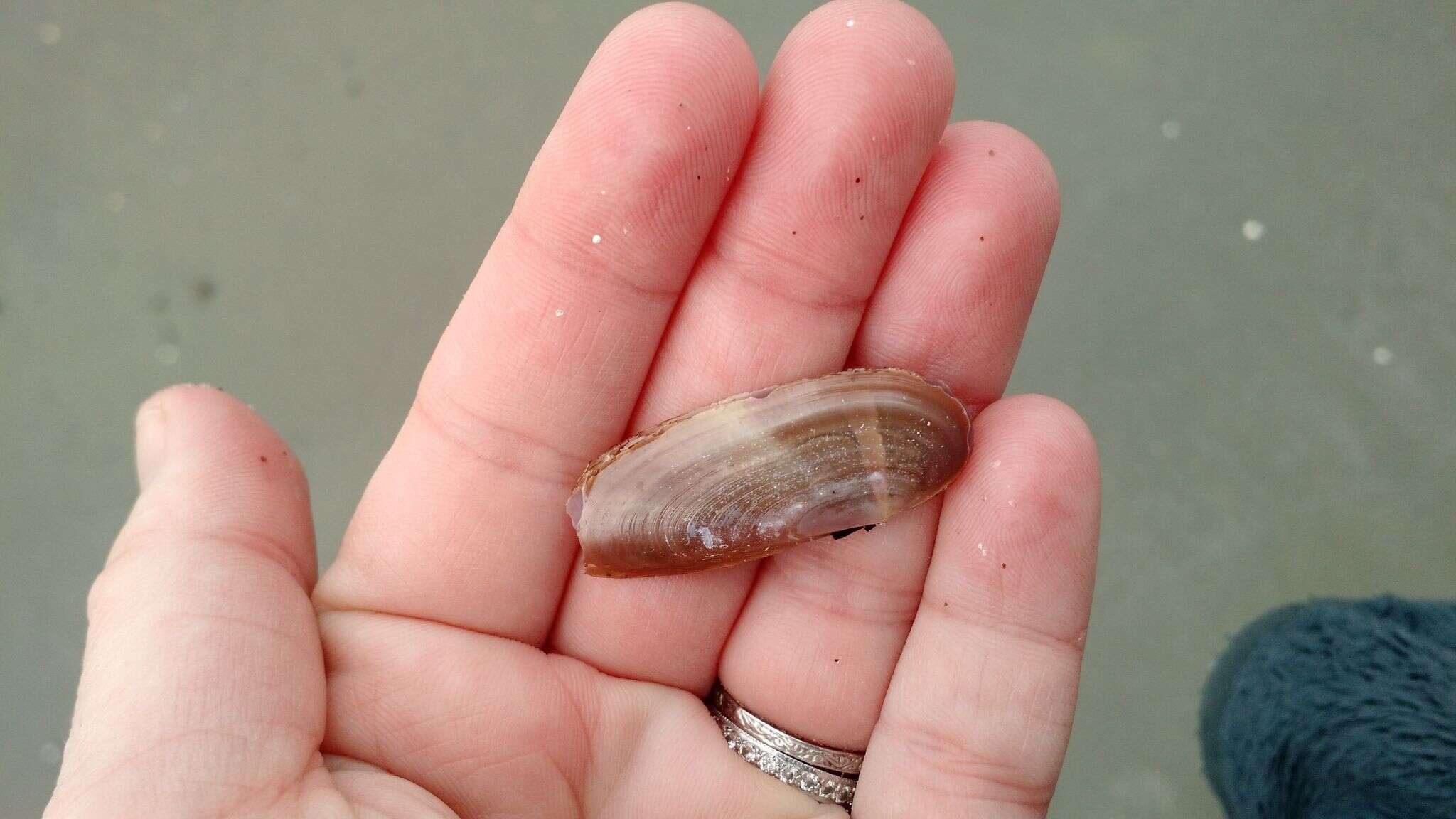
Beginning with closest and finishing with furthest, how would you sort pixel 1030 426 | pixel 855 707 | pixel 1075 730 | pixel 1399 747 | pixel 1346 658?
pixel 1030 426 < pixel 855 707 < pixel 1399 747 < pixel 1346 658 < pixel 1075 730

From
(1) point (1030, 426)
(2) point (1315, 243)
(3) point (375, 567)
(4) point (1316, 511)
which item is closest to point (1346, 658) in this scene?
(4) point (1316, 511)

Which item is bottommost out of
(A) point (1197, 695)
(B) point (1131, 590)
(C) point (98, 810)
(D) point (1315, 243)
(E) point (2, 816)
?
(E) point (2, 816)

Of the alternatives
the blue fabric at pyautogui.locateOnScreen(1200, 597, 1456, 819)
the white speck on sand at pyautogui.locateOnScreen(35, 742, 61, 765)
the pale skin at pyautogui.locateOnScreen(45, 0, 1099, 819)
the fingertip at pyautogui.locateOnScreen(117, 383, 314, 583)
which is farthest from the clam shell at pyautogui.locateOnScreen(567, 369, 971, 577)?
the white speck on sand at pyautogui.locateOnScreen(35, 742, 61, 765)

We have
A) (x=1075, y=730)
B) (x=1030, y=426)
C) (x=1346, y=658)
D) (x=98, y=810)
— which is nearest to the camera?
(x=98, y=810)

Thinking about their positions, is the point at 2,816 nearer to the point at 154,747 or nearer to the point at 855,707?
the point at 154,747

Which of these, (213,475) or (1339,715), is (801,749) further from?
(1339,715)

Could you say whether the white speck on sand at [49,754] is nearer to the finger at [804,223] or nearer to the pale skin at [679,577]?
the pale skin at [679,577]

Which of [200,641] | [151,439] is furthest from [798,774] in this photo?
[151,439]
